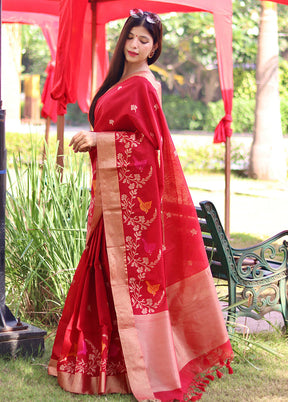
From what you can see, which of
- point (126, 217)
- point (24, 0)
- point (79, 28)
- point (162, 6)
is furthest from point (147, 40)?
point (24, 0)

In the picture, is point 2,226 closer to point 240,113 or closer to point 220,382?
point 220,382

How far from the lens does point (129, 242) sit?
3.09 meters

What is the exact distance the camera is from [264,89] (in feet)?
41.9

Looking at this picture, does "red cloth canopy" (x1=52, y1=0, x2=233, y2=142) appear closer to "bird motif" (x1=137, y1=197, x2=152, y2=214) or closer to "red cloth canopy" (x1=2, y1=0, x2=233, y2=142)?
"red cloth canopy" (x1=2, y1=0, x2=233, y2=142)

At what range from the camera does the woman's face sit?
304cm

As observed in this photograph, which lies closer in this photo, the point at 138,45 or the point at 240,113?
the point at 138,45

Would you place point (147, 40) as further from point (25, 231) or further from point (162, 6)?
point (162, 6)

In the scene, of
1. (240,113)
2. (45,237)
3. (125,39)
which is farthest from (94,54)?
(240,113)

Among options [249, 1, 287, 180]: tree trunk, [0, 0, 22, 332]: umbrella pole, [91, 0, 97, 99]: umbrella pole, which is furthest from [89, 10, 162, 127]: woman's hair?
[249, 1, 287, 180]: tree trunk

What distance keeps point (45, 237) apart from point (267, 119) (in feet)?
30.6

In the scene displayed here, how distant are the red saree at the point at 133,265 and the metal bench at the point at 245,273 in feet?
1.55

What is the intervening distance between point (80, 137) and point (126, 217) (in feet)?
1.34

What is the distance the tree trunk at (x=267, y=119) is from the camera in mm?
12617

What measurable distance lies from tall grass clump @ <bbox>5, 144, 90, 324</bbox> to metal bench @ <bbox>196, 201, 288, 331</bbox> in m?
0.77
